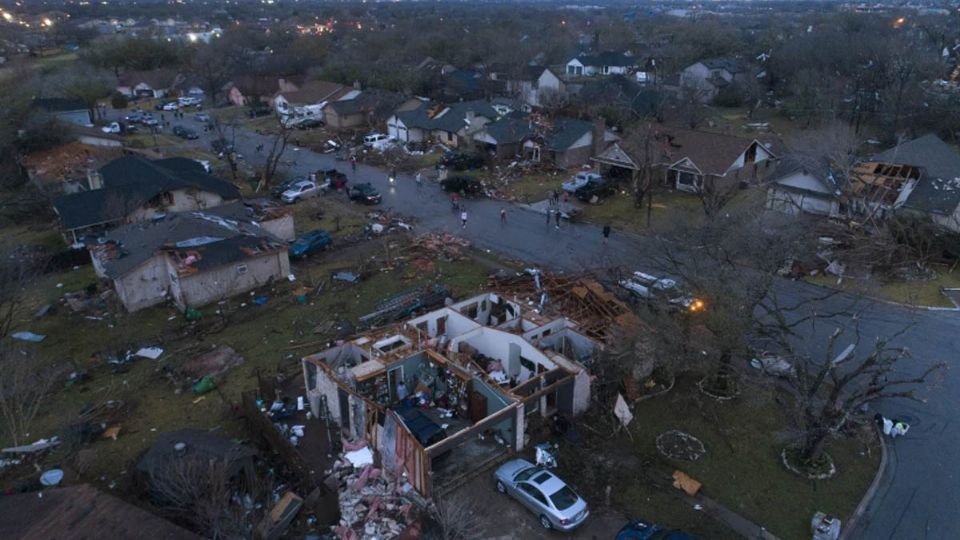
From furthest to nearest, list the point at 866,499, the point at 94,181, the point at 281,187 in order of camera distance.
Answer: the point at 281,187, the point at 94,181, the point at 866,499

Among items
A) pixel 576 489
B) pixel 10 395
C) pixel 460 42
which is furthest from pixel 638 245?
pixel 460 42

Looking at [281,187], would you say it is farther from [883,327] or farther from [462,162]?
[883,327]

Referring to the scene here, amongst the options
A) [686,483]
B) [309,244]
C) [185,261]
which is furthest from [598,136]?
[686,483]

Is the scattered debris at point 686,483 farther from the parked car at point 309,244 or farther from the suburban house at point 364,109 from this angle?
the suburban house at point 364,109

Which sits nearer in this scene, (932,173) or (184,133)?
(932,173)

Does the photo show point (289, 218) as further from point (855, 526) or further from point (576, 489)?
point (855, 526)

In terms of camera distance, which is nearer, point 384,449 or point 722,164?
point 384,449
